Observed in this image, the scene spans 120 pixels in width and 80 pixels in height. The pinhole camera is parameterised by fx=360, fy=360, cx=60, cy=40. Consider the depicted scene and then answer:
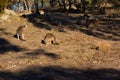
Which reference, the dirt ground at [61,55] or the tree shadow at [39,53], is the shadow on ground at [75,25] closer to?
the dirt ground at [61,55]

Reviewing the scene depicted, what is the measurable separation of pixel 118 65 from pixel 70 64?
2.01 meters

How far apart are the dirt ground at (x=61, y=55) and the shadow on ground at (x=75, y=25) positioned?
6 cm

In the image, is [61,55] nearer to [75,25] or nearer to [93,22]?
[75,25]

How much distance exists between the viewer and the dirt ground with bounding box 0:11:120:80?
45.3 ft

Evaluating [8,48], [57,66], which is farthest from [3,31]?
[57,66]

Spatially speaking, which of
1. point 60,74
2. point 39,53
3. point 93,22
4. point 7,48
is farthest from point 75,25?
point 60,74

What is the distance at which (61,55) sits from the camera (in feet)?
55.2

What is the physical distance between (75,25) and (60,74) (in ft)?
45.3

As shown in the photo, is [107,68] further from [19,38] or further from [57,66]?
[19,38]

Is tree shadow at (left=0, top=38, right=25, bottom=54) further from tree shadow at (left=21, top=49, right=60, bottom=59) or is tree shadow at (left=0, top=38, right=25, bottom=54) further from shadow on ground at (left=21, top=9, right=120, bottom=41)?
shadow on ground at (left=21, top=9, right=120, bottom=41)

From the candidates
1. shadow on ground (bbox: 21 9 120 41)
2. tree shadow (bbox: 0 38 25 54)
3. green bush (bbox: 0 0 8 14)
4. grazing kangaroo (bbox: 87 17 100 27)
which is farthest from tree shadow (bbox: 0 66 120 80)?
green bush (bbox: 0 0 8 14)

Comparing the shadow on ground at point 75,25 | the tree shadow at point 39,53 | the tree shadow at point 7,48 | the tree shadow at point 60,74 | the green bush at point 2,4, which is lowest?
the shadow on ground at point 75,25

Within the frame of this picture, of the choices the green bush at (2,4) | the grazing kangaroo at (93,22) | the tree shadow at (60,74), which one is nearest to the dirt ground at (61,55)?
the tree shadow at (60,74)

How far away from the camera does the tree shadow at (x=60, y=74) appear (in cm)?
1331
